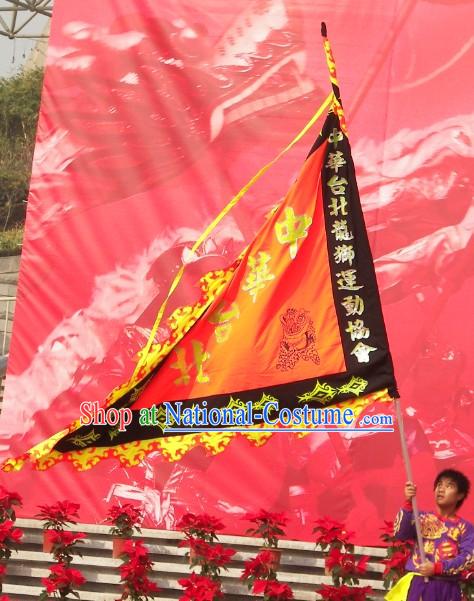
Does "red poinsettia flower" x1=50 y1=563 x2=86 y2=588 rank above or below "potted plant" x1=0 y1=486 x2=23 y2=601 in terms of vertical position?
below

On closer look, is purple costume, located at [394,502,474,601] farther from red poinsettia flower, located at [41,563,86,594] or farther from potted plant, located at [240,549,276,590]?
red poinsettia flower, located at [41,563,86,594]

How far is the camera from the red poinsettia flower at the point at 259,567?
3.80m

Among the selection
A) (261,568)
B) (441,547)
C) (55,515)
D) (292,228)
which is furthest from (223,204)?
(441,547)

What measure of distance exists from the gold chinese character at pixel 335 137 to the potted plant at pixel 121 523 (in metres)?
1.66

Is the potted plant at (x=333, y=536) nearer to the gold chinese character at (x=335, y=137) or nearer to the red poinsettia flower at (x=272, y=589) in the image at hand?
the red poinsettia flower at (x=272, y=589)

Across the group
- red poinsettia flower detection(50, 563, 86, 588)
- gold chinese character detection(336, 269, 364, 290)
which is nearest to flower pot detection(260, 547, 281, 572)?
red poinsettia flower detection(50, 563, 86, 588)

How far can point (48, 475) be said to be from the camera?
452cm

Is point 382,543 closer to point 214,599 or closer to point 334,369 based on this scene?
point 214,599

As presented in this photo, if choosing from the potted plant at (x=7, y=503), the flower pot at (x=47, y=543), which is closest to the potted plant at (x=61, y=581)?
the flower pot at (x=47, y=543)

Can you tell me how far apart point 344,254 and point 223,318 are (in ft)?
1.37

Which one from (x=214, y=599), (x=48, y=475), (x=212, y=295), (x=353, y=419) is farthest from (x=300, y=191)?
(x=48, y=475)

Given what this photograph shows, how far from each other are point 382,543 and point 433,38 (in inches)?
83.0

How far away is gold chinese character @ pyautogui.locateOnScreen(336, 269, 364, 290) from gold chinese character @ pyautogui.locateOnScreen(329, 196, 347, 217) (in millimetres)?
187

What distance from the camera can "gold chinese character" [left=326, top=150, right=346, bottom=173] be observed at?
127 inches
